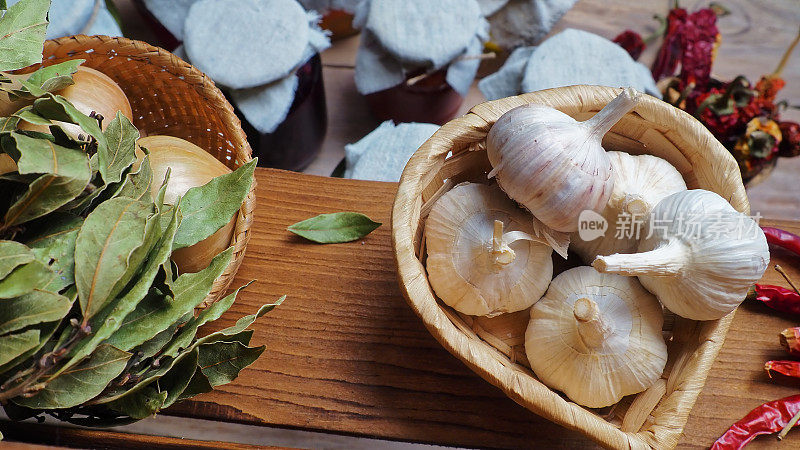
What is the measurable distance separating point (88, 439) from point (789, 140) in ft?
3.68

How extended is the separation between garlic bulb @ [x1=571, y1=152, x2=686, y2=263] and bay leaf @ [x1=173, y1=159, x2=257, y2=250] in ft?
1.10

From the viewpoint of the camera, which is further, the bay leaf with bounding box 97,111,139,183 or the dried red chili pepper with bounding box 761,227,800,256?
the dried red chili pepper with bounding box 761,227,800,256

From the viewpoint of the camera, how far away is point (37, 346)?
0.45 meters

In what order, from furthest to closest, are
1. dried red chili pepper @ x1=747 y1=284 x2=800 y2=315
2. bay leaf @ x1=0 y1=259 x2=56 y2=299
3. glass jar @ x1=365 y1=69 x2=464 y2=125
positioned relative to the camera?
glass jar @ x1=365 y1=69 x2=464 y2=125, dried red chili pepper @ x1=747 y1=284 x2=800 y2=315, bay leaf @ x1=0 y1=259 x2=56 y2=299

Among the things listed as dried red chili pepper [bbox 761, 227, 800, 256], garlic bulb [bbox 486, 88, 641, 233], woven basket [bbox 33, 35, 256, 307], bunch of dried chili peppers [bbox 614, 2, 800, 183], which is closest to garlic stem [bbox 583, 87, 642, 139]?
garlic bulb [bbox 486, 88, 641, 233]

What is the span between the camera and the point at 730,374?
0.62 meters

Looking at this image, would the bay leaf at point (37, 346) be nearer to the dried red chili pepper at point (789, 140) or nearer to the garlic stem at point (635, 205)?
the garlic stem at point (635, 205)

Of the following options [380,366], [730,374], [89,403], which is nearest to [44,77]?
[89,403]

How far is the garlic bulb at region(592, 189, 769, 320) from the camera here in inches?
21.5

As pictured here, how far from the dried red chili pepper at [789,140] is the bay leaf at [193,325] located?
0.97 meters

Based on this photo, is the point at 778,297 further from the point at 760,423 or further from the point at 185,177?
the point at 185,177

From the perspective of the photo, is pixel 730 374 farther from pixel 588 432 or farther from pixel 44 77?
pixel 44 77

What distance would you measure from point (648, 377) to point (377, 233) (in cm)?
31

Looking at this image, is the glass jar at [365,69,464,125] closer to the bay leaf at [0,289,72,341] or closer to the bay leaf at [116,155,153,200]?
the bay leaf at [116,155,153,200]
